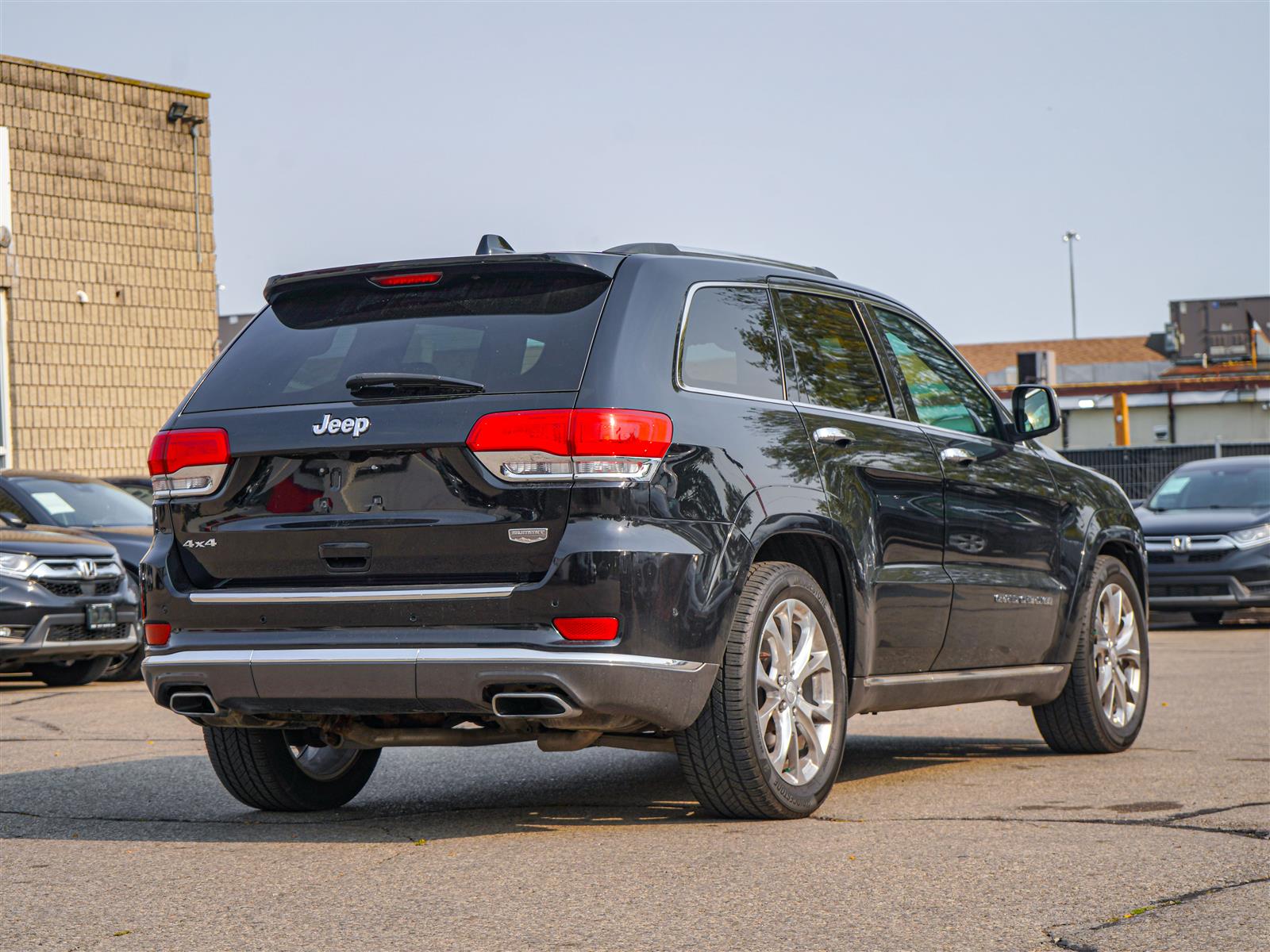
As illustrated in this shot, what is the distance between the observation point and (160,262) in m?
26.9

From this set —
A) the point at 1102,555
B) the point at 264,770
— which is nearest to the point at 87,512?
the point at 264,770

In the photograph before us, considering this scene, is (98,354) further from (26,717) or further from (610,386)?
(610,386)

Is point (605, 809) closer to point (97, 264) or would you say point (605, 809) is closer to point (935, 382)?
→ point (935, 382)

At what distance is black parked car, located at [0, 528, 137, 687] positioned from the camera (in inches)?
468

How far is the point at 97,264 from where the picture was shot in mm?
25969

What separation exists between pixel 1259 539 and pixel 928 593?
37.1 feet

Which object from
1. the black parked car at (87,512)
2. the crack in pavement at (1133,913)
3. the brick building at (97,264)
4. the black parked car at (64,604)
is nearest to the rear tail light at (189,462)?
the crack in pavement at (1133,913)

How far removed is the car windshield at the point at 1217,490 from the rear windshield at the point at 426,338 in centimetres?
1374

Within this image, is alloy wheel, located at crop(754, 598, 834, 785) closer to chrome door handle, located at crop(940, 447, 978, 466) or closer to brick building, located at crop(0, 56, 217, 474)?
chrome door handle, located at crop(940, 447, 978, 466)

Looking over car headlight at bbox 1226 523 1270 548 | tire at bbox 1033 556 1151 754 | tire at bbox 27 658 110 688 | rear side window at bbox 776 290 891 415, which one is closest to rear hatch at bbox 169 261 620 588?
rear side window at bbox 776 290 891 415

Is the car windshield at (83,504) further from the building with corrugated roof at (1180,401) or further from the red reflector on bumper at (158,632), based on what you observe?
the building with corrugated roof at (1180,401)

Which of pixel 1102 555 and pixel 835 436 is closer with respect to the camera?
pixel 835 436

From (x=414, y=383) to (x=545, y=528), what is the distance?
0.66 meters

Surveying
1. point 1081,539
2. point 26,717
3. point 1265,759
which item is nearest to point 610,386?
point 1081,539
